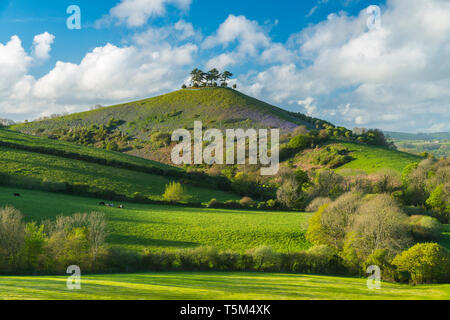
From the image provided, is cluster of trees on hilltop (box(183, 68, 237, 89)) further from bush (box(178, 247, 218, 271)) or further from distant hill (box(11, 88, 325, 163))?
bush (box(178, 247, 218, 271))

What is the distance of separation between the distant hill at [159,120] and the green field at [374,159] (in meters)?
31.5

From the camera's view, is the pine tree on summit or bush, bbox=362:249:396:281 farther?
the pine tree on summit

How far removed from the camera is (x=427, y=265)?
3173 centimetres

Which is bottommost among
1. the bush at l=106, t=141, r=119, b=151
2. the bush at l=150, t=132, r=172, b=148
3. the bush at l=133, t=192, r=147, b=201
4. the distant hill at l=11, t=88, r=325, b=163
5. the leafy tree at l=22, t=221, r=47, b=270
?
the leafy tree at l=22, t=221, r=47, b=270

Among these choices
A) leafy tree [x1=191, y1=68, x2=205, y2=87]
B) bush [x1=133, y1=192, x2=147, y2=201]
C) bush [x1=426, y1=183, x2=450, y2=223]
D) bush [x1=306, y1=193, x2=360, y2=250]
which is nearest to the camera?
bush [x1=306, y1=193, x2=360, y2=250]

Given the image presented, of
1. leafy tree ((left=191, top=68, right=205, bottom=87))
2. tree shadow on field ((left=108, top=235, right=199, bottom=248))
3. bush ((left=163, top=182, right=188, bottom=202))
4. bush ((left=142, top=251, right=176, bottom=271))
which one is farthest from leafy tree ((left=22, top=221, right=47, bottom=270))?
leafy tree ((left=191, top=68, right=205, bottom=87))

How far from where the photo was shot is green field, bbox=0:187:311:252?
40750 millimetres

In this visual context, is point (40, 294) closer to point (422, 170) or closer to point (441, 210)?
point (441, 210)

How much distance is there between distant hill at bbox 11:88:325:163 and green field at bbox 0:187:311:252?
62532 mm

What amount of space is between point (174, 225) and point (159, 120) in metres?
103

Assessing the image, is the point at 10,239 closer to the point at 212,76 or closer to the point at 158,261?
the point at 158,261

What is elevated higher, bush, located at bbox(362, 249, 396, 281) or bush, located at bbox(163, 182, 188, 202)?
bush, located at bbox(163, 182, 188, 202)

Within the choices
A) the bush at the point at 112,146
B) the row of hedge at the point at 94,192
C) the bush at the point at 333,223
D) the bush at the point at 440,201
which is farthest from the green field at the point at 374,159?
the bush at the point at 112,146

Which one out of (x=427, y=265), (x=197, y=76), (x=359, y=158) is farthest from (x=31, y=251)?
(x=197, y=76)
